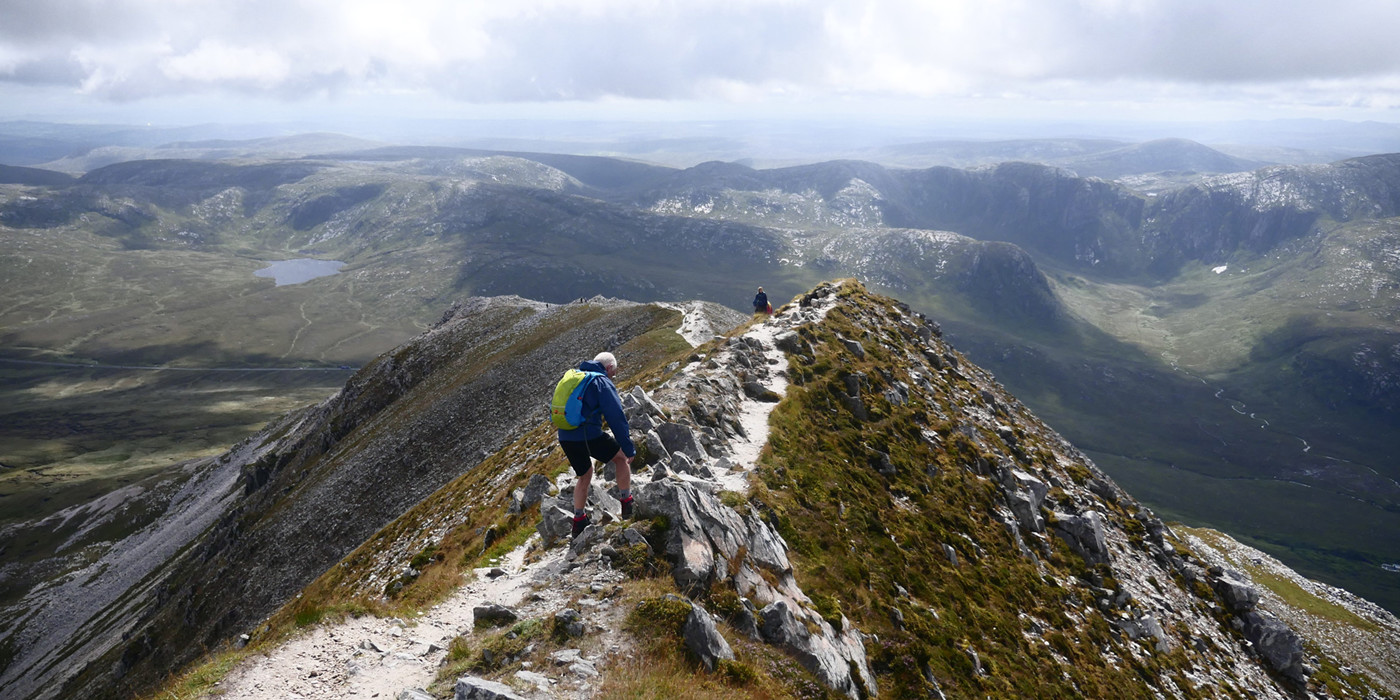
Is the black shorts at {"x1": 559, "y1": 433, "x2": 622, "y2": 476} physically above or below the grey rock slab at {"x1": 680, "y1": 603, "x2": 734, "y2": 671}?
above

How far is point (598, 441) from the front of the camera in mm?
17906

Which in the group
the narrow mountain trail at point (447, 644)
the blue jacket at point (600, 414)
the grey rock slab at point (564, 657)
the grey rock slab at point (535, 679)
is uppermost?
the blue jacket at point (600, 414)

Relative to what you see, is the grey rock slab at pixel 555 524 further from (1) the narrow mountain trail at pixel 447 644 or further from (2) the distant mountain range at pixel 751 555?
(1) the narrow mountain trail at pixel 447 644

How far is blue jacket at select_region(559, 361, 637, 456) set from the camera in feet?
57.8

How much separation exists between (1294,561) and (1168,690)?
243m

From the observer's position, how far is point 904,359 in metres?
50.1

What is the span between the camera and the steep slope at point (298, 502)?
56094 mm

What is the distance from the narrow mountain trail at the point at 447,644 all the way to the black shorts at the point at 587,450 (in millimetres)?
2045

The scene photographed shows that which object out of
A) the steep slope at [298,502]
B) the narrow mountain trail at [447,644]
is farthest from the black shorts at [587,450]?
the steep slope at [298,502]

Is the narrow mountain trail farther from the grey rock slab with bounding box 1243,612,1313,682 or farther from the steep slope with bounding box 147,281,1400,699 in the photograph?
the grey rock slab with bounding box 1243,612,1313,682

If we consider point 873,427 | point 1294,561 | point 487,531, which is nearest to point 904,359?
point 873,427

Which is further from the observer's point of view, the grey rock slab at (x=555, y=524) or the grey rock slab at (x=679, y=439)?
the grey rock slab at (x=679, y=439)

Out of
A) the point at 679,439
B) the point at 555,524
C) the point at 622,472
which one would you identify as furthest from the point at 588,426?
the point at 679,439

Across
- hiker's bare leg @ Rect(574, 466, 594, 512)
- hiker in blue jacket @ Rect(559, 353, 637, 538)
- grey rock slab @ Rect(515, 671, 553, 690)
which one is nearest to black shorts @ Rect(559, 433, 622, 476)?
hiker in blue jacket @ Rect(559, 353, 637, 538)
